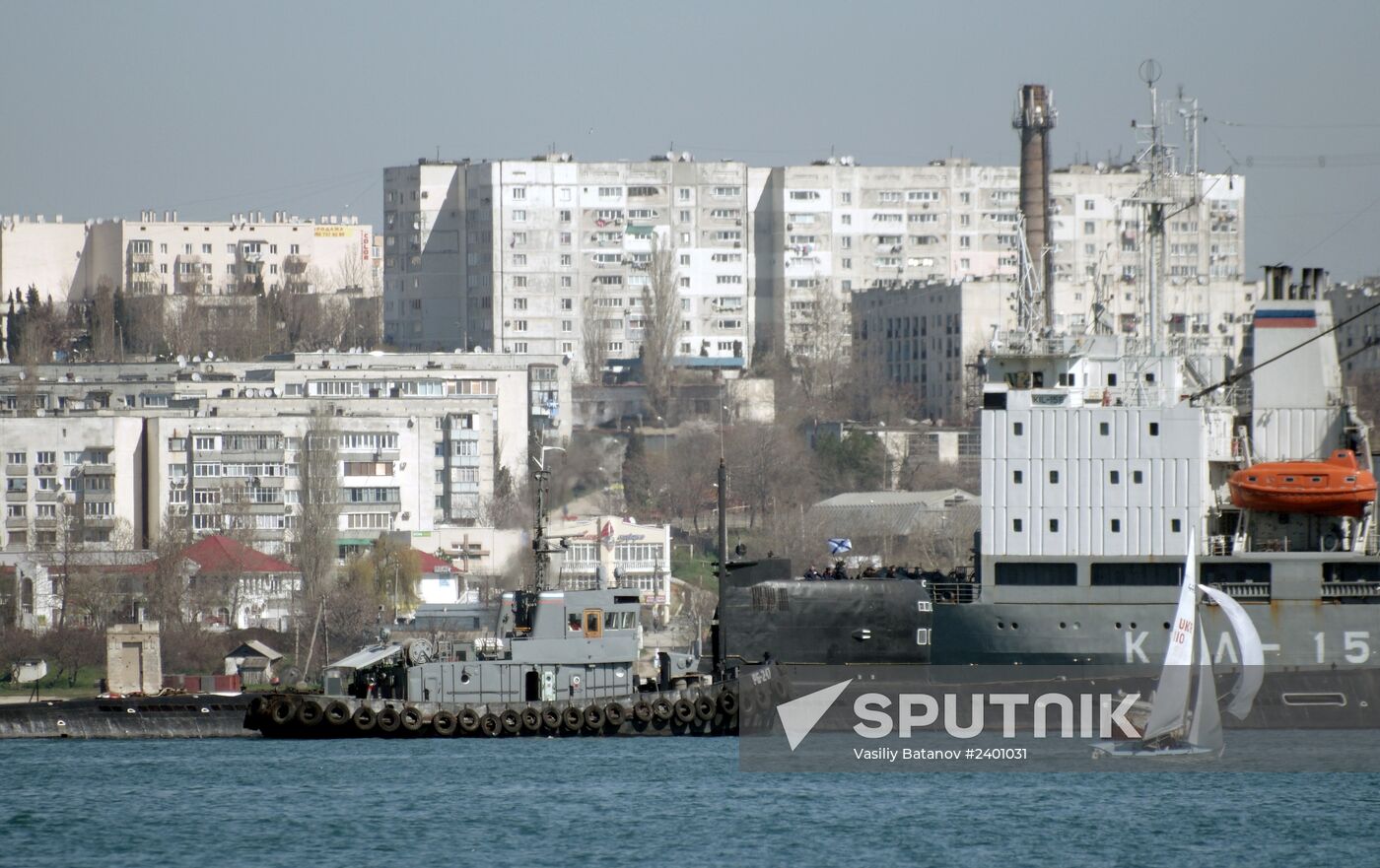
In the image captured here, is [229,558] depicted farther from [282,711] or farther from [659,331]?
[659,331]

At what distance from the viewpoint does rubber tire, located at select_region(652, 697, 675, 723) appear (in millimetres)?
45219

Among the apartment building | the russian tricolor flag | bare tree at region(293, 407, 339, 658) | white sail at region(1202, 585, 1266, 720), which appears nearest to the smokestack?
the apartment building

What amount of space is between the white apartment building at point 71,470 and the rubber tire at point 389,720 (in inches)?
1686

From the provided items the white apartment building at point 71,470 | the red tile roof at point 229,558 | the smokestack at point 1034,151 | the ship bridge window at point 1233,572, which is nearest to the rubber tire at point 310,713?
the ship bridge window at point 1233,572

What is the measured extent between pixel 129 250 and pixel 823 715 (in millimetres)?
102606

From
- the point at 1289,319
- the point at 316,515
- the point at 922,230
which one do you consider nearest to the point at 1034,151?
the point at 922,230

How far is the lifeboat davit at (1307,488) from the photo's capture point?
45156 mm

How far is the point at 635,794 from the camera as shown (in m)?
37.2

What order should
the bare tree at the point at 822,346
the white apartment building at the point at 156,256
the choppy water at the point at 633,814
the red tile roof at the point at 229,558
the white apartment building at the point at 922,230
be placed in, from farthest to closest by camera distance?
the white apartment building at the point at 156,256, the white apartment building at the point at 922,230, the bare tree at the point at 822,346, the red tile roof at the point at 229,558, the choppy water at the point at 633,814

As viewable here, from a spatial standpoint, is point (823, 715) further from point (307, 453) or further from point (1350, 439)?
point (307, 453)

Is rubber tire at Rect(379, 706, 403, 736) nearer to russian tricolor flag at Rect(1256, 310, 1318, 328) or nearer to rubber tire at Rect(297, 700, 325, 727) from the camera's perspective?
rubber tire at Rect(297, 700, 325, 727)

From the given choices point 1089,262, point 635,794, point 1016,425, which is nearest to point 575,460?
point 1089,262

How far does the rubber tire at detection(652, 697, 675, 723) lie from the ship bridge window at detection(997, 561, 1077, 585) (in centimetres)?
704

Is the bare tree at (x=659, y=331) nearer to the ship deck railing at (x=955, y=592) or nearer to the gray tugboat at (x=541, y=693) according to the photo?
the ship deck railing at (x=955, y=592)
